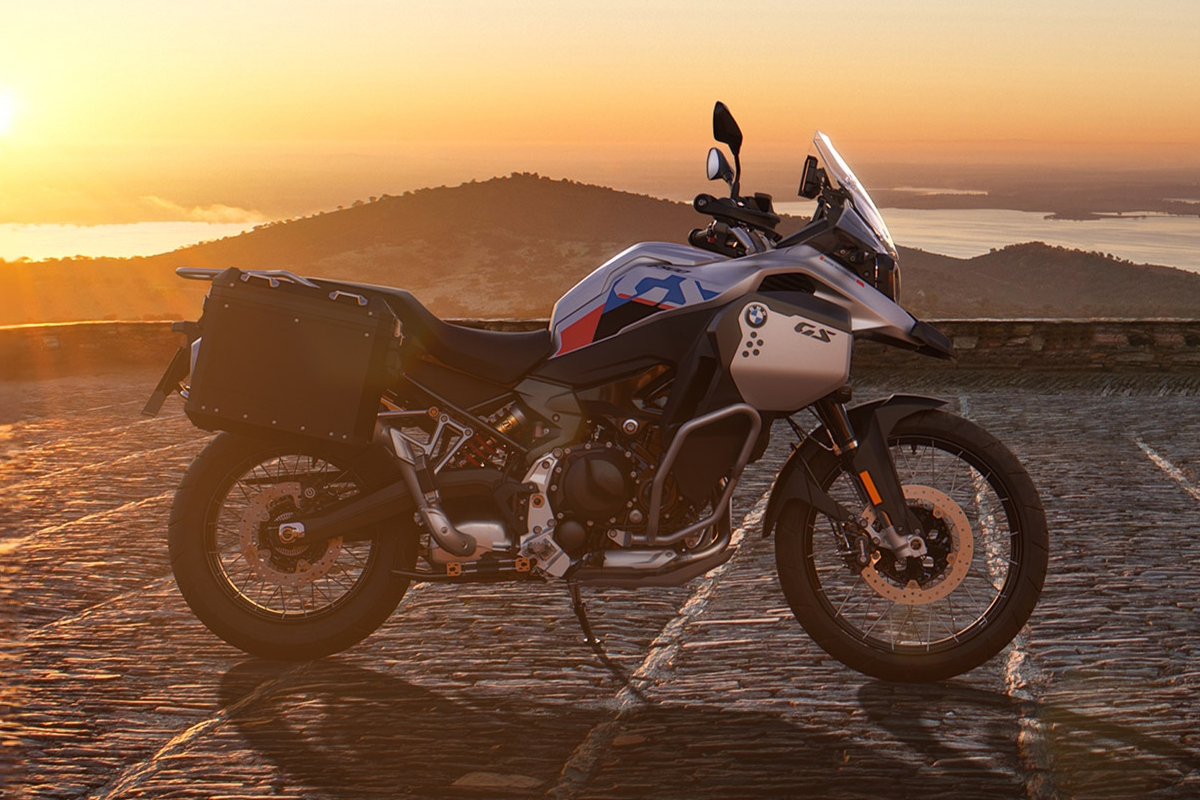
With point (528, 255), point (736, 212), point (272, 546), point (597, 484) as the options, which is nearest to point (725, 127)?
point (736, 212)

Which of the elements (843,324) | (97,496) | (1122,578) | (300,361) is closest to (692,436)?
(843,324)

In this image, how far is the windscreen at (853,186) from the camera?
4.45 meters

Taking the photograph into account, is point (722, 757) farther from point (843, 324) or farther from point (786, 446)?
point (786, 446)

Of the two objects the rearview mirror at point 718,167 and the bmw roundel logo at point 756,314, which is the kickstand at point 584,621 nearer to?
the bmw roundel logo at point 756,314

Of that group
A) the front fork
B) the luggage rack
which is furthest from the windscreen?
the luggage rack

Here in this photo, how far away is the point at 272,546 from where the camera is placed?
449cm

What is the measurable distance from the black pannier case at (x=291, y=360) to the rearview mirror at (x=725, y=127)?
1.28m

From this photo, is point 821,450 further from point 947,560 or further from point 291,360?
point 291,360

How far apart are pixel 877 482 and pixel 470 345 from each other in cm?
146

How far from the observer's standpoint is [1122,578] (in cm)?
556

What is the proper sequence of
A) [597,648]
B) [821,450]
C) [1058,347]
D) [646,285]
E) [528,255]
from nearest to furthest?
[646,285] → [821,450] → [597,648] → [1058,347] → [528,255]

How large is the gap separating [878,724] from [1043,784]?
572 millimetres

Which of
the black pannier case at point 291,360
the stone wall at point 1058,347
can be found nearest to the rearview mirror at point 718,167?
the black pannier case at point 291,360

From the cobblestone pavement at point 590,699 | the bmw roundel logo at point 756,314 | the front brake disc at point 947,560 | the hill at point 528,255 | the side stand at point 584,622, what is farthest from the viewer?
the hill at point 528,255
